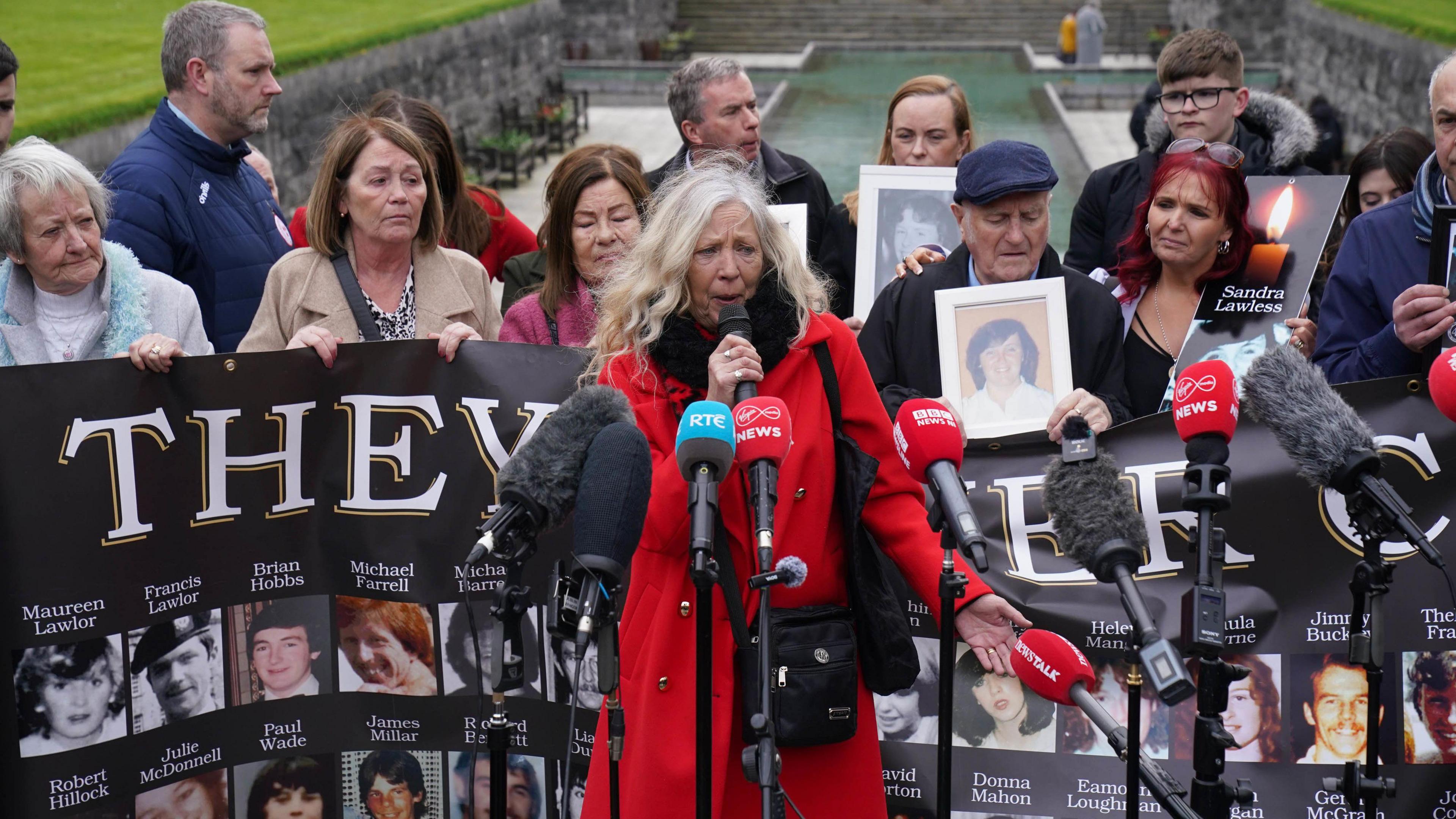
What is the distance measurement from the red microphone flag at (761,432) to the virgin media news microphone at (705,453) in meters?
0.06

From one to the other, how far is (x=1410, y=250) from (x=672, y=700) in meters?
2.50

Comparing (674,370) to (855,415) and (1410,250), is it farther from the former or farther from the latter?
(1410,250)

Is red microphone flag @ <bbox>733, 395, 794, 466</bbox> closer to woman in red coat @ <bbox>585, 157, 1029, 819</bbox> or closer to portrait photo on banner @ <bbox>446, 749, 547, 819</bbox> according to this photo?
woman in red coat @ <bbox>585, 157, 1029, 819</bbox>

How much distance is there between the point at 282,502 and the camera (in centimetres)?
412

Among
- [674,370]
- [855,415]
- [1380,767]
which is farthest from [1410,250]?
[674,370]

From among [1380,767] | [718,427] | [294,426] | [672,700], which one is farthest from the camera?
[294,426]

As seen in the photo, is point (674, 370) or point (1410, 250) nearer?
point (674, 370)

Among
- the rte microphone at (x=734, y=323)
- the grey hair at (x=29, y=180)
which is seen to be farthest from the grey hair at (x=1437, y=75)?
the grey hair at (x=29, y=180)

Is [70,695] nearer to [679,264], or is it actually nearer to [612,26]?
[679,264]

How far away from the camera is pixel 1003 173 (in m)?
3.92

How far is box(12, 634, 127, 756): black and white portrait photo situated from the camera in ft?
12.4

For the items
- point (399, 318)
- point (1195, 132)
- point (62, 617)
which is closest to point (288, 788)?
point (62, 617)

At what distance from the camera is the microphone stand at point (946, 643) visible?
275 cm

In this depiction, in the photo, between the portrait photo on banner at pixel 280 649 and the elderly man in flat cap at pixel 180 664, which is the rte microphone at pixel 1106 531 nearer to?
the portrait photo on banner at pixel 280 649
